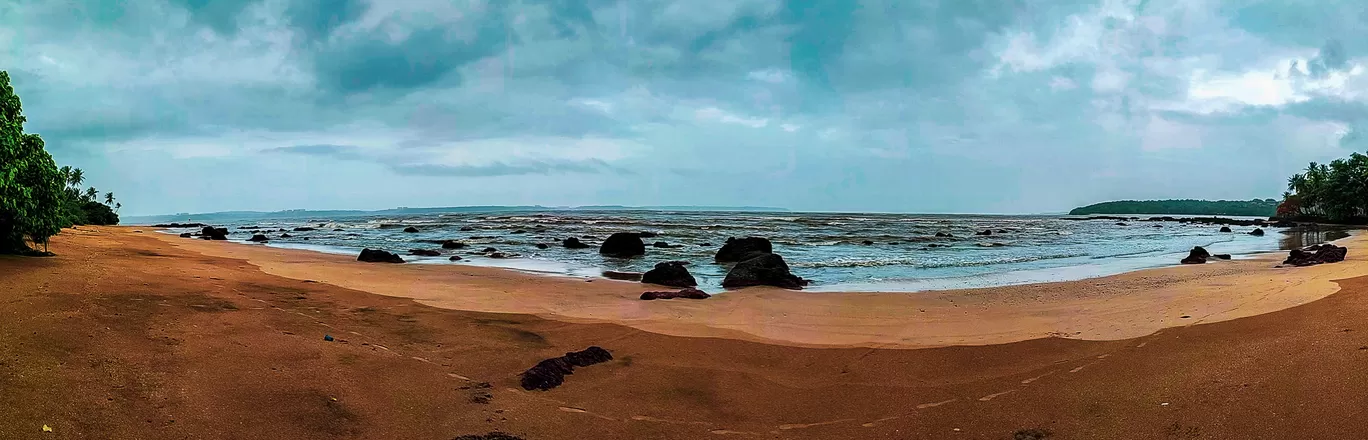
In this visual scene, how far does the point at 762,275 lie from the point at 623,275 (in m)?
4.37

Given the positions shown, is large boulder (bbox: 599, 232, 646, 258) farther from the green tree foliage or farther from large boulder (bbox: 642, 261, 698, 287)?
the green tree foliage

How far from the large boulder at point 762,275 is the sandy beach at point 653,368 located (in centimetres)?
437

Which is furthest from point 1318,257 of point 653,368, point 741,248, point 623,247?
point 623,247

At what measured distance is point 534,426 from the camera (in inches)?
167

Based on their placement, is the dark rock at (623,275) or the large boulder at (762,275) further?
the dark rock at (623,275)

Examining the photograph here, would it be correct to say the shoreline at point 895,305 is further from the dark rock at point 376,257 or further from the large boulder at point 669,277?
the dark rock at point 376,257

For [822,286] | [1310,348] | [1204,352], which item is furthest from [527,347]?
[822,286]

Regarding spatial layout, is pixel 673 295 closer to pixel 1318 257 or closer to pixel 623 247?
pixel 623 247

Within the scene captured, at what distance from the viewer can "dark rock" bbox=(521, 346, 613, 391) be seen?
5129 mm

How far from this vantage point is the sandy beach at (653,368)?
12.9 feet

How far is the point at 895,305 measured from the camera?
10.4m

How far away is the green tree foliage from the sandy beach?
251 ft

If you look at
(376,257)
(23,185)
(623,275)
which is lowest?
(623,275)

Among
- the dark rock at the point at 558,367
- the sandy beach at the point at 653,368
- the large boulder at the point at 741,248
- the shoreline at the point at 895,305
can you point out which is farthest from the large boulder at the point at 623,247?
the dark rock at the point at 558,367
